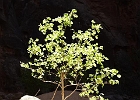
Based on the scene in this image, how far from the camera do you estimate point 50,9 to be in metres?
22.8

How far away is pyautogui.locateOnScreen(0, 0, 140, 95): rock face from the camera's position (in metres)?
17.9

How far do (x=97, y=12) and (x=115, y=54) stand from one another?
4400mm

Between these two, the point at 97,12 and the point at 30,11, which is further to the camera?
the point at 97,12

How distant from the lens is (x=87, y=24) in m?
23.0

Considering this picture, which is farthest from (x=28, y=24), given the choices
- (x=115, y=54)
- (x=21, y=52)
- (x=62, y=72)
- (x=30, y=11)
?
(x=62, y=72)

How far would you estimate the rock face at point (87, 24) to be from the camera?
17.9m

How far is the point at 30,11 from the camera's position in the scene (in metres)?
23.0
